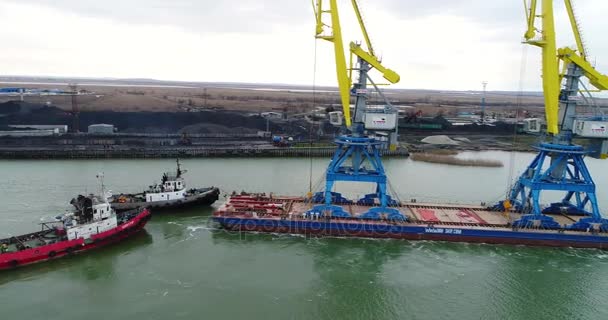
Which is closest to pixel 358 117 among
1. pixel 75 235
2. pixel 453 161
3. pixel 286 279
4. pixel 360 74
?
pixel 360 74

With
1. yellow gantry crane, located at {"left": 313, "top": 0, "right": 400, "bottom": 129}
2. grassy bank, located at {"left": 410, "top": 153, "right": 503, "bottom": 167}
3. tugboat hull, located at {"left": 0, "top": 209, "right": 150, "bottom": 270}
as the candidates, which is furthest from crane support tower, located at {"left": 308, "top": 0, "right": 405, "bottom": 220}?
grassy bank, located at {"left": 410, "top": 153, "right": 503, "bottom": 167}

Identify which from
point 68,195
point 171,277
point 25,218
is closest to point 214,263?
point 171,277

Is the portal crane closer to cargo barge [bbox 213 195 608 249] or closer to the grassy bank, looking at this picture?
cargo barge [bbox 213 195 608 249]

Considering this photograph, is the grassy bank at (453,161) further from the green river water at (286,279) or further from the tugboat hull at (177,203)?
the tugboat hull at (177,203)

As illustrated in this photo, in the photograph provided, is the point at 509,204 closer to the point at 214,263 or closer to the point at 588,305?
the point at 588,305

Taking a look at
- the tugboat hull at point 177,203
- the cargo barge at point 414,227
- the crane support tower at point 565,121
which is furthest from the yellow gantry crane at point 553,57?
the tugboat hull at point 177,203

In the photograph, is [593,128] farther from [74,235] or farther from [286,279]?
[74,235]
